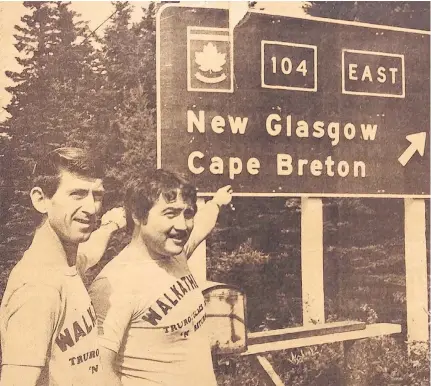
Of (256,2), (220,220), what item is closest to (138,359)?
(220,220)

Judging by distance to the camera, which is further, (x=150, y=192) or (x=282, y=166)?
(x=282, y=166)

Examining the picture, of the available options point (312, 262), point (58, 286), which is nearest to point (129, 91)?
point (58, 286)

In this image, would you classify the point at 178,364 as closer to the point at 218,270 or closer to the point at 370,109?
the point at 218,270

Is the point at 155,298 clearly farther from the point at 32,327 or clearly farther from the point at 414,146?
the point at 414,146

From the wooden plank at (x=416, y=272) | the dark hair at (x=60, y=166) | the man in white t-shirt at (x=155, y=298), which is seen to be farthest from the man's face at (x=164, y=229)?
the wooden plank at (x=416, y=272)

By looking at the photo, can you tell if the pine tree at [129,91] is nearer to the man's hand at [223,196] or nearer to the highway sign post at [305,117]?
the highway sign post at [305,117]
